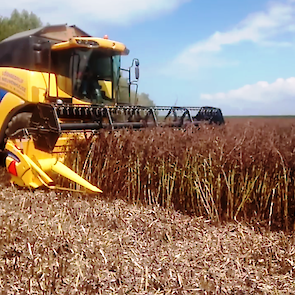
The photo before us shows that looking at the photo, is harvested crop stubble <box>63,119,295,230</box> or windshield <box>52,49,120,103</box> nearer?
harvested crop stubble <box>63,119,295,230</box>

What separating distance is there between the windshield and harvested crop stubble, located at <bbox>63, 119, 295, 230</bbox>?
162 centimetres

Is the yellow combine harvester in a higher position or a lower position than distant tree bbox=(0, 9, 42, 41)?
lower

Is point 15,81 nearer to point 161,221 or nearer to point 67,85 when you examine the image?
point 67,85

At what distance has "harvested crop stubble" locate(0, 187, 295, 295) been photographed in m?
2.25

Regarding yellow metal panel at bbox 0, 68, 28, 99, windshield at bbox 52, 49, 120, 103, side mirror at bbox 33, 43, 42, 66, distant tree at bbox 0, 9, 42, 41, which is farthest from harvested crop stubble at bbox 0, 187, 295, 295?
distant tree at bbox 0, 9, 42, 41

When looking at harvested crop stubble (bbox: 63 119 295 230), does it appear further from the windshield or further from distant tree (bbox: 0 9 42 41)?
distant tree (bbox: 0 9 42 41)

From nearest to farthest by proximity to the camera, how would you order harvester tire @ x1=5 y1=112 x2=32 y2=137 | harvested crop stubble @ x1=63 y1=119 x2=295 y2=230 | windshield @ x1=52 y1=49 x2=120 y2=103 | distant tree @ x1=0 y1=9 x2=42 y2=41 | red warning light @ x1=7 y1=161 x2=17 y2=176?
harvested crop stubble @ x1=63 y1=119 x2=295 y2=230 < red warning light @ x1=7 y1=161 x2=17 y2=176 < harvester tire @ x1=5 y1=112 x2=32 y2=137 < windshield @ x1=52 y1=49 x2=120 y2=103 < distant tree @ x1=0 y1=9 x2=42 y2=41

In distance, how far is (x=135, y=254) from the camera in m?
2.62

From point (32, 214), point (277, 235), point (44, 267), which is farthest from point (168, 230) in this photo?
point (32, 214)

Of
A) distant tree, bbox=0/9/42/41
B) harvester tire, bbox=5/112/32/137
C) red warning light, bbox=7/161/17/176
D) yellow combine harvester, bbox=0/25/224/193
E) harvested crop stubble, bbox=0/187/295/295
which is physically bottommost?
harvested crop stubble, bbox=0/187/295/295

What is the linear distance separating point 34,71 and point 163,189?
3.15 metres

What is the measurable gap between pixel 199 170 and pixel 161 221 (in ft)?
2.15

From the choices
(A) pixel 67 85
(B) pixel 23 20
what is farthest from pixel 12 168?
(B) pixel 23 20

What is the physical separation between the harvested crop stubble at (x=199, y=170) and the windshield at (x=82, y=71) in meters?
1.62
